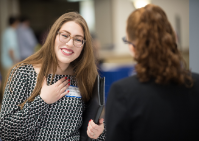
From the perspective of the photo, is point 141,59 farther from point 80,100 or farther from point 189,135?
point 80,100

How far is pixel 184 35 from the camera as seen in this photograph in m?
7.27

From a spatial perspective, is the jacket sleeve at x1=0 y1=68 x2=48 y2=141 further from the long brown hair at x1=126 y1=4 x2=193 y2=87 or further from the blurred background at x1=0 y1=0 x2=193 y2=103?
the blurred background at x1=0 y1=0 x2=193 y2=103

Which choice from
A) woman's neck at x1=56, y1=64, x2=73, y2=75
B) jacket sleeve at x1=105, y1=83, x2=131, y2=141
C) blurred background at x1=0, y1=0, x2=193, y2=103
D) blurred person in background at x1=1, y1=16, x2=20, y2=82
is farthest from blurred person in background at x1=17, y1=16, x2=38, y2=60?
jacket sleeve at x1=105, y1=83, x2=131, y2=141

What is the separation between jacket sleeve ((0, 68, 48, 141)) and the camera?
4.72 feet

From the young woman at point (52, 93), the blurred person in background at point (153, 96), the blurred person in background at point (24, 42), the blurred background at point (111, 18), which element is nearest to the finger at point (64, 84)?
the young woman at point (52, 93)

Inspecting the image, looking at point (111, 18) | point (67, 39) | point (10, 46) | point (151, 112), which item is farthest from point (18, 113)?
point (111, 18)

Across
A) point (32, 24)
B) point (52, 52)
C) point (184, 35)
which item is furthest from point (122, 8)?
point (52, 52)

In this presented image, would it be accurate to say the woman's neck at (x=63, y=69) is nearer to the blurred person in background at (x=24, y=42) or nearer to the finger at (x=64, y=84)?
the finger at (x=64, y=84)

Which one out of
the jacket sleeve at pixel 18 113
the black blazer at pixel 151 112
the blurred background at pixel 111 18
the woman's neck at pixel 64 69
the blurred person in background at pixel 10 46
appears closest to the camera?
the black blazer at pixel 151 112

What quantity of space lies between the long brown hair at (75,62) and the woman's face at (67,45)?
3 centimetres

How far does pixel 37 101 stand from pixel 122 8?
630cm

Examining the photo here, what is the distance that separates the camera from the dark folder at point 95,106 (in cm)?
148

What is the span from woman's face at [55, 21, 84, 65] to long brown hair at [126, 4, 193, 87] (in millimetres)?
612

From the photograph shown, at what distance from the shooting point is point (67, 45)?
1550mm
